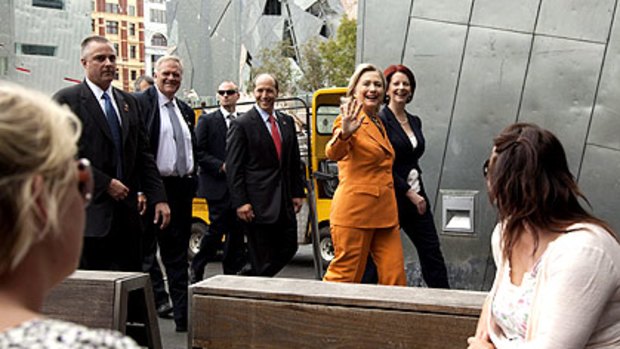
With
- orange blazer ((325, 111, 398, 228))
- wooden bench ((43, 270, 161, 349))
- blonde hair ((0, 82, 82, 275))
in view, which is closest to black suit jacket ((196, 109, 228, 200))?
orange blazer ((325, 111, 398, 228))

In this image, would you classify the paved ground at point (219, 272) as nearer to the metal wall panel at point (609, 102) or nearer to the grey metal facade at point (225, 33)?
the metal wall panel at point (609, 102)

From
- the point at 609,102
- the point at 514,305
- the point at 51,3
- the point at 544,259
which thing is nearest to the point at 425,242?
the point at 609,102

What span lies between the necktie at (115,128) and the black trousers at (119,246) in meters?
0.21

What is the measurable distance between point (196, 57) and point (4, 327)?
56.1 metres

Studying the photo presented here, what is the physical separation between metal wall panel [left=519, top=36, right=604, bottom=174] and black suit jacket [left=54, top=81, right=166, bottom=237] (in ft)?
9.60

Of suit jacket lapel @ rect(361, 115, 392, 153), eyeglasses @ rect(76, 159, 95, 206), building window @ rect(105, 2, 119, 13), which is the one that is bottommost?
building window @ rect(105, 2, 119, 13)

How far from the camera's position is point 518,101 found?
6945 mm

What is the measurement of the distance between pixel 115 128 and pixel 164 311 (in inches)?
86.2

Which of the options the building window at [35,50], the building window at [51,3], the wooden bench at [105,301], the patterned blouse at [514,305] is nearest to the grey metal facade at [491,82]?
the wooden bench at [105,301]

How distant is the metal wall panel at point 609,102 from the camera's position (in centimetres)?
659

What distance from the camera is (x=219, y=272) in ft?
34.6

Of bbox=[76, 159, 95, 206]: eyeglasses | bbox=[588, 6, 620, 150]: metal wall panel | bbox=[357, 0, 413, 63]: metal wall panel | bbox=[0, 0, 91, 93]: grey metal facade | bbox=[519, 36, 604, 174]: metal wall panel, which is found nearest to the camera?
bbox=[76, 159, 95, 206]: eyeglasses

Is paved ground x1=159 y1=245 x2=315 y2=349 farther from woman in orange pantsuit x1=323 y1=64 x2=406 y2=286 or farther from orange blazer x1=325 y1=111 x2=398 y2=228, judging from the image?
orange blazer x1=325 y1=111 x2=398 y2=228

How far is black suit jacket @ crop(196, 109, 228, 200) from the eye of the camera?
334 inches
